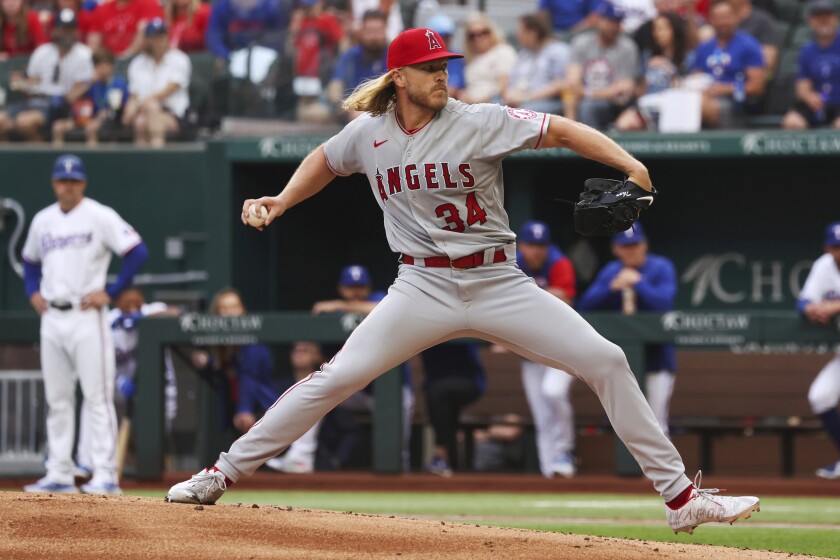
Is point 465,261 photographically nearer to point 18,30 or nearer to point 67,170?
point 67,170

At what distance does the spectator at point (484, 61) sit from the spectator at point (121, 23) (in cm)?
364

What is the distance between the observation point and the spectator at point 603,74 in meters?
11.2

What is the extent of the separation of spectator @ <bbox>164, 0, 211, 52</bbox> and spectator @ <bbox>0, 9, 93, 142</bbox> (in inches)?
34.7

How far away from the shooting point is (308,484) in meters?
9.98

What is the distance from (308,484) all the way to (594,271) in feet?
12.3

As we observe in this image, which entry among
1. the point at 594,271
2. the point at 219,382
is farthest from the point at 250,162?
the point at 594,271

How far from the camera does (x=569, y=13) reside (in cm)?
1278

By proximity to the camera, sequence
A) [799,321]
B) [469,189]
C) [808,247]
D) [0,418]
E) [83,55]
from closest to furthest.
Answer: [469,189]
[799,321]
[0,418]
[808,247]
[83,55]

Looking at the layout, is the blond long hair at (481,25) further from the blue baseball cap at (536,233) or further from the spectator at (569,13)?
the blue baseball cap at (536,233)

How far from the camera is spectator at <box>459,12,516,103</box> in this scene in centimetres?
1170

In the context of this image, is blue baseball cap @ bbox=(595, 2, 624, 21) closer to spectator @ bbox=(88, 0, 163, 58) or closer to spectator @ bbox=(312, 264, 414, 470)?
spectator @ bbox=(312, 264, 414, 470)

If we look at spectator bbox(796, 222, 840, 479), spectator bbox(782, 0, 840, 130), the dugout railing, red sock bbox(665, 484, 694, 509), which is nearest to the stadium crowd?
spectator bbox(782, 0, 840, 130)

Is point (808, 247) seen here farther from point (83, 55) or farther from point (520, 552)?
point (520, 552)

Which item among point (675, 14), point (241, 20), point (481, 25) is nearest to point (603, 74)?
point (675, 14)
